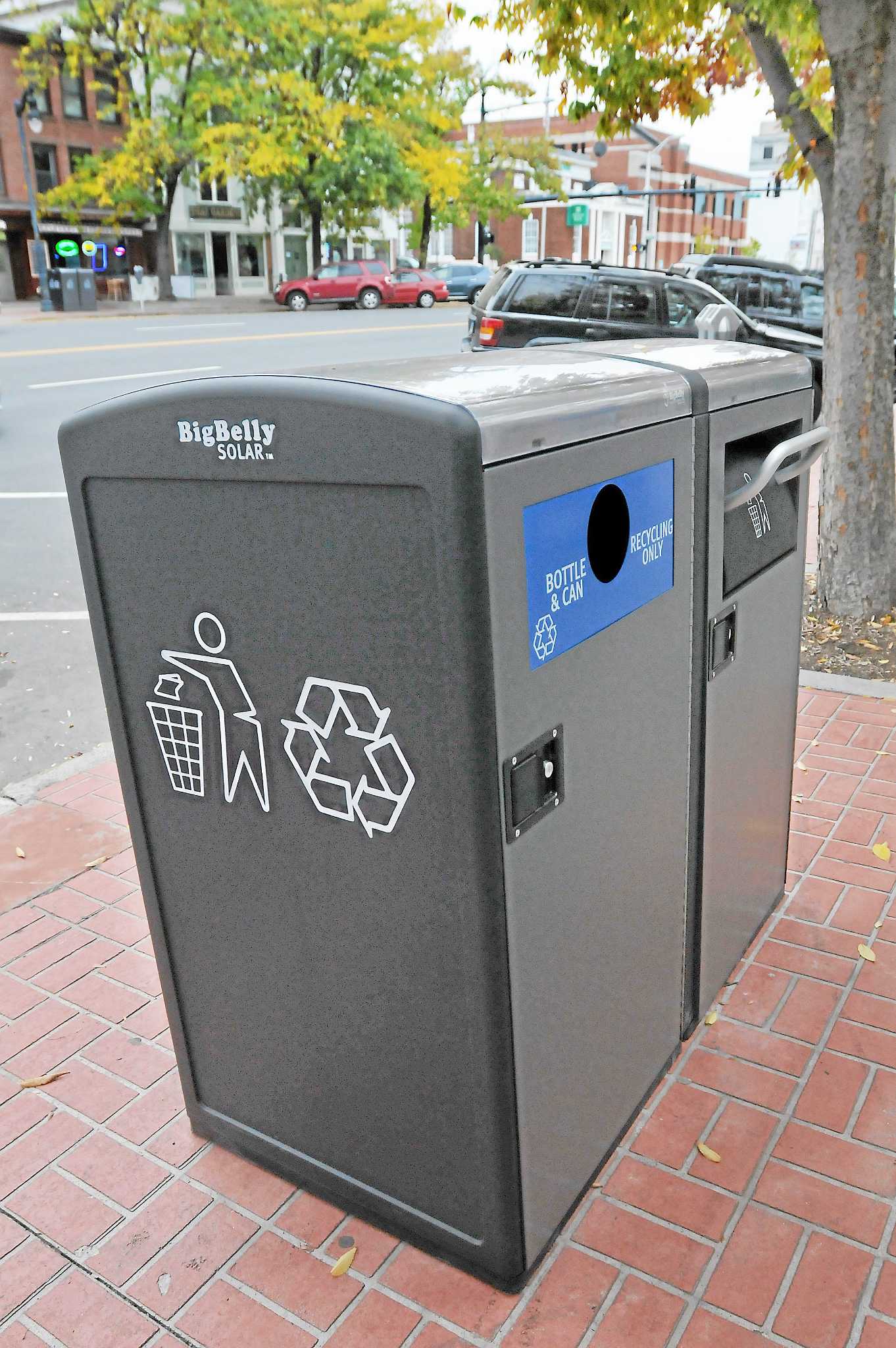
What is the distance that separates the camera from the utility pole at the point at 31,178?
30.3 m

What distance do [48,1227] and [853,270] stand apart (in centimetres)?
534

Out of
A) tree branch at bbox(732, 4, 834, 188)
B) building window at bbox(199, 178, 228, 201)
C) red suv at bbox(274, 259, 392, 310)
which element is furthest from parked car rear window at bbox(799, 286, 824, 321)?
building window at bbox(199, 178, 228, 201)

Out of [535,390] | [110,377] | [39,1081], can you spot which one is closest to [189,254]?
[110,377]

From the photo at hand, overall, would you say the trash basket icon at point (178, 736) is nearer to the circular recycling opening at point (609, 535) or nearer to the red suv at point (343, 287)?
the circular recycling opening at point (609, 535)

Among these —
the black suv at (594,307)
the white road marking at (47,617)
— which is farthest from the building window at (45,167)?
the white road marking at (47,617)

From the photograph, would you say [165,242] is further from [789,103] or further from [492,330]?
[789,103]

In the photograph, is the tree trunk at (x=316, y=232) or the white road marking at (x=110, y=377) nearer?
the white road marking at (x=110, y=377)

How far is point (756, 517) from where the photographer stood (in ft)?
8.61

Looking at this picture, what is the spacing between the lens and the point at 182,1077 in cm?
241

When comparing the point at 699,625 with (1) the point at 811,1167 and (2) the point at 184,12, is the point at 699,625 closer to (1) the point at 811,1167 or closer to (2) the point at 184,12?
(1) the point at 811,1167

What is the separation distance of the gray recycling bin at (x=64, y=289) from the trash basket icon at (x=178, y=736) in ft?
105

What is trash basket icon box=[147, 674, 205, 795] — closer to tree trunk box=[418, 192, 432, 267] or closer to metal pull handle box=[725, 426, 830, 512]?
metal pull handle box=[725, 426, 830, 512]

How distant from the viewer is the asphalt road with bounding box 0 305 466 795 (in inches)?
191

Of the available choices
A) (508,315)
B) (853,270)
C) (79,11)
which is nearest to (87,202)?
(79,11)
